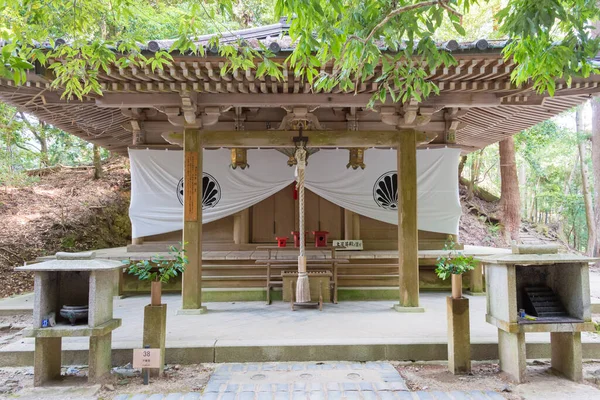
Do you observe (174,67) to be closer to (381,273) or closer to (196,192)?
(196,192)

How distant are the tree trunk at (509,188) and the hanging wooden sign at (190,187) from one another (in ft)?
33.3

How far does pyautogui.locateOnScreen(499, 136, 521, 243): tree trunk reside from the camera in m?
12.0

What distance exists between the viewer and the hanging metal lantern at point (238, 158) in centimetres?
751

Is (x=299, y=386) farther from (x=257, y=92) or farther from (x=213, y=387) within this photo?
(x=257, y=92)

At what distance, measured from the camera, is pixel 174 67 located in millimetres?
4789

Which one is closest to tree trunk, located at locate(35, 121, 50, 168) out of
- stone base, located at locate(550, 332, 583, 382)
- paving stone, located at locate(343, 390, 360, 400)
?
paving stone, located at locate(343, 390, 360, 400)

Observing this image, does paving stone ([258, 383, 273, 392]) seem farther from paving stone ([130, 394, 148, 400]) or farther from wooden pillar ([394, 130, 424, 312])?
wooden pillar ([394, 130, 424, 312])

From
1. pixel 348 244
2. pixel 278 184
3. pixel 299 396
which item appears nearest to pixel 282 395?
pixel 299 396

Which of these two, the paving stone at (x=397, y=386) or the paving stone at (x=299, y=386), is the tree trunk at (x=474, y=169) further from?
the paving stone at (x=299, y=386)

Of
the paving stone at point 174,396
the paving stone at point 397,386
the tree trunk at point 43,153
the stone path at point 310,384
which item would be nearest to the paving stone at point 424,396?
the stone path at point 310,384

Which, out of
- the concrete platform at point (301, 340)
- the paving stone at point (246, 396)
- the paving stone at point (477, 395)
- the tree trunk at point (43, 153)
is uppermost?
the tree trunk at point (43, 153)

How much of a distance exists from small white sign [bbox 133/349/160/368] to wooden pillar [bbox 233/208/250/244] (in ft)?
14.4

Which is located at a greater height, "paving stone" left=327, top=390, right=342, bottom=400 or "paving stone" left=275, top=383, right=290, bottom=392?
"paving stone" left=327, top=390, right=342, bottom=400

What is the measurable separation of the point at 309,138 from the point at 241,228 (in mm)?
2933
